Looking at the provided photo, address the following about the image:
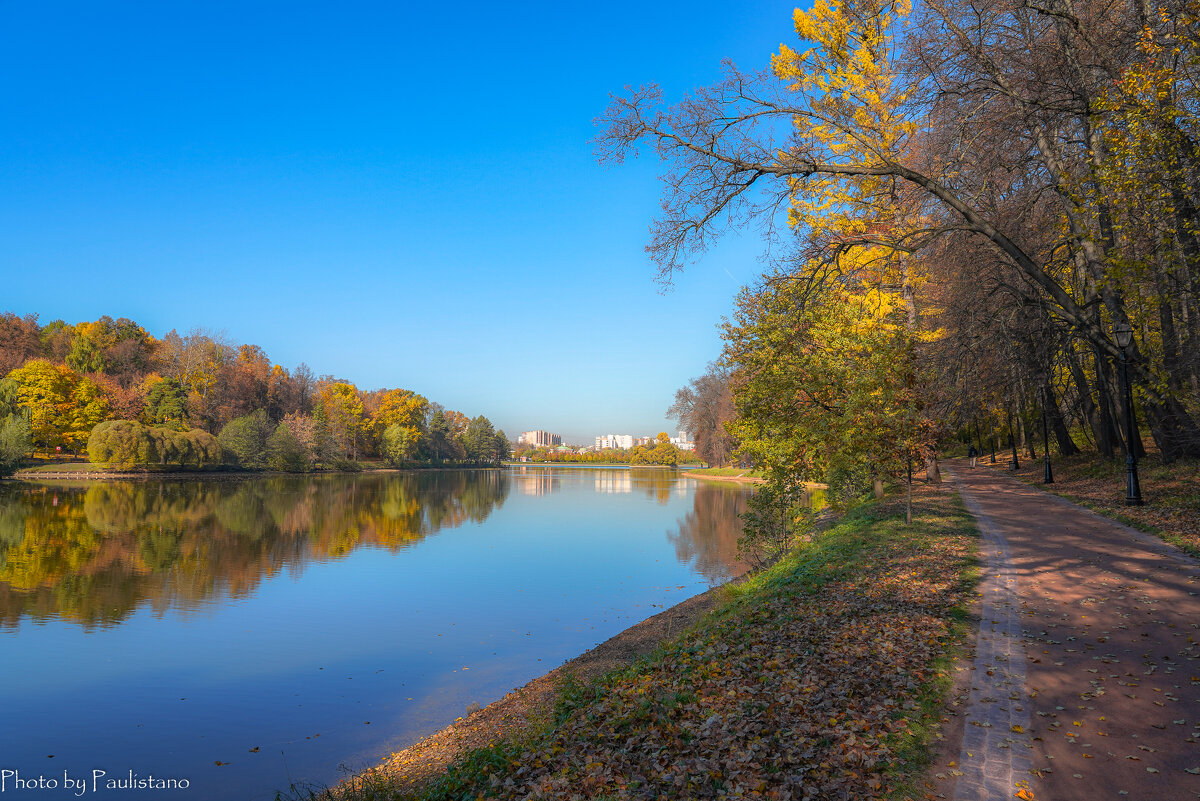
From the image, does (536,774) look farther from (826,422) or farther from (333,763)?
(826,422)

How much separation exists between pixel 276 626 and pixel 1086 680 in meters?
14.1

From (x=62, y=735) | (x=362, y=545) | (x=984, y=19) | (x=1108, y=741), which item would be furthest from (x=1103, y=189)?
(x=362, y=545)

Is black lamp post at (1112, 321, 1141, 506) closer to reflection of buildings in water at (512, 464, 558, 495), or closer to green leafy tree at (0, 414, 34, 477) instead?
reflection of buildings in water at (512, 464, 558, 495)

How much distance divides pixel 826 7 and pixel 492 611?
1568cm

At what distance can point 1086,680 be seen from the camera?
4777mm

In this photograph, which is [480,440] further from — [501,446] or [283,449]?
[283,449]

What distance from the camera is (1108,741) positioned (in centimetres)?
389

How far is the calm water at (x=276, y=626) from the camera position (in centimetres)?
790

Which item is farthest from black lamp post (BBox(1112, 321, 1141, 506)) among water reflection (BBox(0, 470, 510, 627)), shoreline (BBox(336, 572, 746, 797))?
water reflection (BBox(0, 470, 510, 627))

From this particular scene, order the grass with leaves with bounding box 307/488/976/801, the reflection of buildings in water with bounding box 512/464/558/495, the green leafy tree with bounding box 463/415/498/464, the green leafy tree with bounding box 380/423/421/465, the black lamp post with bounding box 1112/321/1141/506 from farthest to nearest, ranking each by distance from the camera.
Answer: the green leafy tree with bounding box 463/415/498/464, the green leafy tree with bounding box 380/423/421/465, the reflection of buildings in water with bounding box 512/464/558/495, the black lamp post with bounding box 1112/321/1141/506, the grass with leaves with bounding box 307/488/976/801

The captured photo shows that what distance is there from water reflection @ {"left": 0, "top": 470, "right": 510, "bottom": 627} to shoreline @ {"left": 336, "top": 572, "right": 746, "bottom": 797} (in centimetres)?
978

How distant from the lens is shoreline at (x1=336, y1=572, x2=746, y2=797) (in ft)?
20.5

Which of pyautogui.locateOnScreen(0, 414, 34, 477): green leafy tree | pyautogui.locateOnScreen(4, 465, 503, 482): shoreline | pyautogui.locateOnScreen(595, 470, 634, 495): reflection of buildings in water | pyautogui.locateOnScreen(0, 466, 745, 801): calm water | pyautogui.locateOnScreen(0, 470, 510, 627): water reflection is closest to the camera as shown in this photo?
pyautogui.locateOnScreen(0, 466, 745, 801): calm water

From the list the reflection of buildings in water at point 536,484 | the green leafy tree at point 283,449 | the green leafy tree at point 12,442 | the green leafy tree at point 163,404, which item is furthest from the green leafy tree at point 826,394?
the green leafy tree at point 163,404
